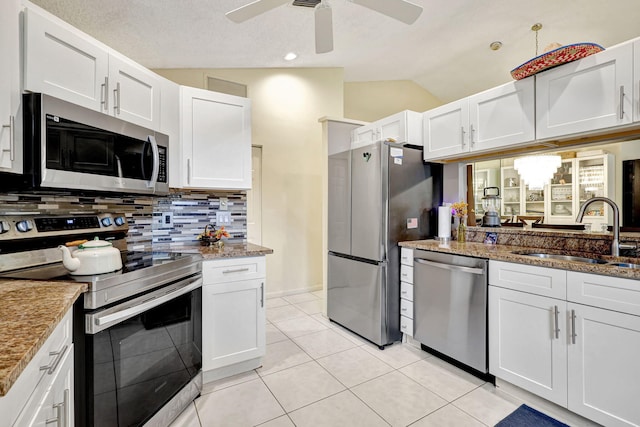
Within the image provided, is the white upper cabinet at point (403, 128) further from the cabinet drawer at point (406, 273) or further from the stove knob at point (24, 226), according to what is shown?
the stove knob at point (24, 226)

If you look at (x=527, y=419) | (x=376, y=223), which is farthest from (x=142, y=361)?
(x=527, y=419)

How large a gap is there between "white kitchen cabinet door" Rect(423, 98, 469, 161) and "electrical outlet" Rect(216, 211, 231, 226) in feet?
6.22

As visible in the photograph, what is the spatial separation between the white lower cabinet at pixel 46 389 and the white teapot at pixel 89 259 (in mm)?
285

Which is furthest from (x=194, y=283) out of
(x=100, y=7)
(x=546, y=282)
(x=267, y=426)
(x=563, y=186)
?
(x=563, y=186)

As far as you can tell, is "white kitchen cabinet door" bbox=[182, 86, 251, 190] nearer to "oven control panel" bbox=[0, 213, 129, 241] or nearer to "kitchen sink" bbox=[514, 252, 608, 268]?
"oven control panel" bbox=[0, 213, 129, 241]

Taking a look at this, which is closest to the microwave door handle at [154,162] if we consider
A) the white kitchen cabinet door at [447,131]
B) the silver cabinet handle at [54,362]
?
the silver cabinet handle at [54,362]

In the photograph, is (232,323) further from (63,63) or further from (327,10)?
(327,10)

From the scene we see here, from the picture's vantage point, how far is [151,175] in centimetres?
201

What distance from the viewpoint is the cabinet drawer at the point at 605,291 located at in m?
1.49

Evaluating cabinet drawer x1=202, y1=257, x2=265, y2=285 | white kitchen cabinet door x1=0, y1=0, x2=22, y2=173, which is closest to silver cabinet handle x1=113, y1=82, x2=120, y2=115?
white kitchen cabinet door x1=0, y1=0, x2=22, y2=173

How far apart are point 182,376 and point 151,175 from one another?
1.25 meters

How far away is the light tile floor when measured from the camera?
5.90ft

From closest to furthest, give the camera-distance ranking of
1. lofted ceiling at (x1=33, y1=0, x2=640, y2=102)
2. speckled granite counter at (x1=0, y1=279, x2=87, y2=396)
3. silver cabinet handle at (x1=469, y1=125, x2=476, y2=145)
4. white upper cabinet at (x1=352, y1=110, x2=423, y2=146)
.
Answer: speckled granite counter at (x1=0, y1=279, x2=87, y2=396) < silver cabinet handle at (x1=469, y1=125, x2=476, y2=145) < lofted ceiling at (x1=33, y1=0, x2=640, y2=102) < white upper cabinet at (x1=352, y1=110, x2=423, y2=146)

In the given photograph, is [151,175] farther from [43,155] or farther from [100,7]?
[100,7]
